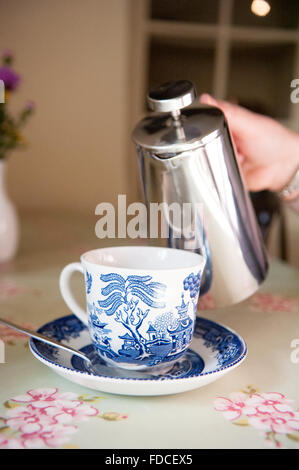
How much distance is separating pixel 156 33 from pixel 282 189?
4.63 ft

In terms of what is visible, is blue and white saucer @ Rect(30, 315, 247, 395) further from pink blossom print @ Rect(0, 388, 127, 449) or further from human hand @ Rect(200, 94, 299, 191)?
human hand @ Rect(200, 94, 299, 191)

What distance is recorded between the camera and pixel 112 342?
1.32ft

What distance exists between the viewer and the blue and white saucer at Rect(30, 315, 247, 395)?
0.36 meters

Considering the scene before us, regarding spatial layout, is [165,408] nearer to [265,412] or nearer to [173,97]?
[265,412]

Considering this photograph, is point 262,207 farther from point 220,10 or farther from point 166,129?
point 220,10

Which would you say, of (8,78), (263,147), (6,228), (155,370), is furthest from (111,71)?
(155,370)

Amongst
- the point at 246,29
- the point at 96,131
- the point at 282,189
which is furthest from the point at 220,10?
the point at 282,189

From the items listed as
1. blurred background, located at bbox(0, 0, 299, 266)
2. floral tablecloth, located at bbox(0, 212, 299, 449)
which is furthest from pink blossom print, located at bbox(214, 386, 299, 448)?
blurred background, located at bbox(0, 0, 299, 266)

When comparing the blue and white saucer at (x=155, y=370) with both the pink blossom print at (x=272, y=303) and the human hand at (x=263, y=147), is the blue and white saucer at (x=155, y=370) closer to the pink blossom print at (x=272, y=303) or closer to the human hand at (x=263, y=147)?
the pink blossom print at (x=272, y=303)

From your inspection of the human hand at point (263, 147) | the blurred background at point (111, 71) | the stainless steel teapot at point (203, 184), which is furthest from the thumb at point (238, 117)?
the blurred background at point (111, 71)

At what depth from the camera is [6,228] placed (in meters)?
0.94

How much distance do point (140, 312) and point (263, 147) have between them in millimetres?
452

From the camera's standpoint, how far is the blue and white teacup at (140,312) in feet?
1.27

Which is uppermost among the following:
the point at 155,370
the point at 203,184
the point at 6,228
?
the point at 203,184
